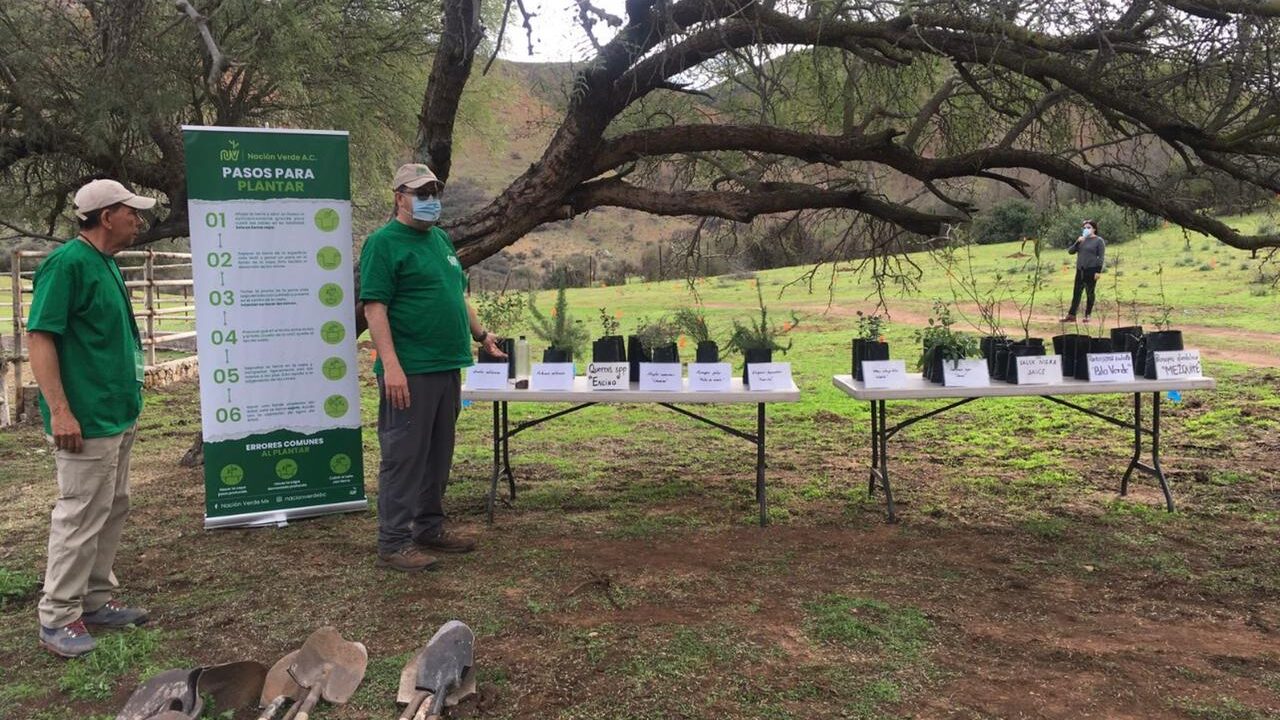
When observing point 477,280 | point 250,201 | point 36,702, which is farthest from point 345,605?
point 477,280

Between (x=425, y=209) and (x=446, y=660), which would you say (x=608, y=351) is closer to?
(x=425, y=209)

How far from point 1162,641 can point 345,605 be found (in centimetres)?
362

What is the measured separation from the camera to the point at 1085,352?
5.38 metres

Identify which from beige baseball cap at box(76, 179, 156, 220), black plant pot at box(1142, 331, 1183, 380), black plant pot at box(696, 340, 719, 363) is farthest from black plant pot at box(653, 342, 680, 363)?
black plant pot at box(1142, 331, 1183, 380)

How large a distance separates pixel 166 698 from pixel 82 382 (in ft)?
4.50

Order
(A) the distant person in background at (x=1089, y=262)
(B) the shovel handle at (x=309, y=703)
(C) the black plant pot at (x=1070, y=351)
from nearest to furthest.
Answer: (B) the shovel handle at (x=309, y=703) → (C) the black plant pot at (x=1070, y=351) → (A) the distant person in background at (x=1089, y=262)

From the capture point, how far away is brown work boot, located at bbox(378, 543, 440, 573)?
452cm

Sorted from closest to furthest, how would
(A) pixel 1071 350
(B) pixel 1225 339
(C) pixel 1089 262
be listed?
(A) pixel 1071 350, (B) pixel 1225 339, (C) pixel 1089 262

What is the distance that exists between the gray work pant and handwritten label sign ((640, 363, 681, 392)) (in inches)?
45.8

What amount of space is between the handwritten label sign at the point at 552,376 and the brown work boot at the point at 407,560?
1.22 metres

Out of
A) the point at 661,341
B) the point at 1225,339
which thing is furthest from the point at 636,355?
the point at 1225,339

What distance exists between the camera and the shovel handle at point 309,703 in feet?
9.61

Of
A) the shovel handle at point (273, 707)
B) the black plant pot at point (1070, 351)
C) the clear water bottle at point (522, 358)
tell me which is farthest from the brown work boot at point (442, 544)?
the black plant pot at point (1070, 351)

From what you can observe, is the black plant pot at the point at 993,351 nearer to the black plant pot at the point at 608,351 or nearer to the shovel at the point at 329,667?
the black plant pot at the point at 608,351
